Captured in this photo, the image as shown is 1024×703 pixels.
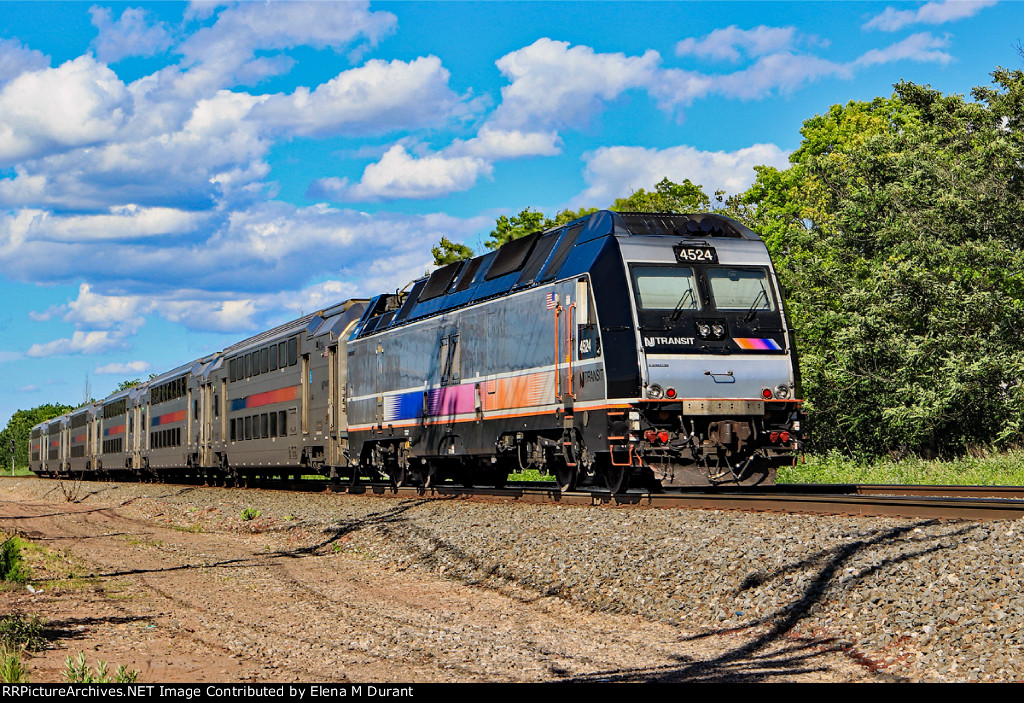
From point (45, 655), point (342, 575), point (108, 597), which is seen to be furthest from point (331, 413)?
point (45, 655)

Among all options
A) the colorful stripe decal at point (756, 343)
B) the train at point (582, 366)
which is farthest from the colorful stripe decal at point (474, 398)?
the colorful stripe decal at point (756, 343)

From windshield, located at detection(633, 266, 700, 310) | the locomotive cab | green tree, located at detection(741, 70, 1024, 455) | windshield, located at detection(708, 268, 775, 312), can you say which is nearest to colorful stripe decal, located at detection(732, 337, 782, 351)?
the locomotive cab

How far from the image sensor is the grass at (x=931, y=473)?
19.6 meters

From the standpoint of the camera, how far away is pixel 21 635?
30.4 ft

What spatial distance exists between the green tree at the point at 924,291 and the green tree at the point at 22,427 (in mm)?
134503

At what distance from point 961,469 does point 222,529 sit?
1556 centimetres

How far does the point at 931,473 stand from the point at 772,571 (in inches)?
511

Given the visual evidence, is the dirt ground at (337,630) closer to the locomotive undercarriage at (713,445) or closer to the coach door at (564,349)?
the locomotive undercarriage at (713,445)

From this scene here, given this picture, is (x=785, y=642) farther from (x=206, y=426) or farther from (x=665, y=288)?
(x=206, y=426)

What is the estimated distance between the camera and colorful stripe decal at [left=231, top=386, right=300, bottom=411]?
29.3 metres

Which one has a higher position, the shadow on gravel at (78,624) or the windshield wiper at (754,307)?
the windshield wiper at (754,307)

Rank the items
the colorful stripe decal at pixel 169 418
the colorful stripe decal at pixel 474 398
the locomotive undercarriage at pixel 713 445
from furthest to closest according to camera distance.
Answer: the colorful stripe decal at pixel 169 418, the colorful stripe decal at pixel 474 398, the locomotive undercarriage at pixel 713 445
